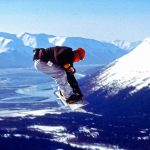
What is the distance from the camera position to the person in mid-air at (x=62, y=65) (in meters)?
21.5

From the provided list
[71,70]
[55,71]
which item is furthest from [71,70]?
[55,71]

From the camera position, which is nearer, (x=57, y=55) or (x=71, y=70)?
(x=57, y=55)

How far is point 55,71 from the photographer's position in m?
22.8

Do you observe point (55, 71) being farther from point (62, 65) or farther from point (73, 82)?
point (73, 82)

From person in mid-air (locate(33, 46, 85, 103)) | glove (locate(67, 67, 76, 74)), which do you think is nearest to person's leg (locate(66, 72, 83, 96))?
person in mid-air (locate(33, 46, 85, 103))

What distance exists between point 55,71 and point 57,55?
1564 millimetres

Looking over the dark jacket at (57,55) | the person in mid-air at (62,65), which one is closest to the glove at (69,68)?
the person in mid-air at (62,65)

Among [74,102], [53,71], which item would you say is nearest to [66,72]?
[53,71]

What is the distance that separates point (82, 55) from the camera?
70.3ft

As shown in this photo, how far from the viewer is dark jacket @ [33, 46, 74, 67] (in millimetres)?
21375

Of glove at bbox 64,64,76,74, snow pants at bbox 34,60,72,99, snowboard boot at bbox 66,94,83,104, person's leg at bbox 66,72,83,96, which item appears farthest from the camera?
snowboard boot at bbox 66,94,83,104

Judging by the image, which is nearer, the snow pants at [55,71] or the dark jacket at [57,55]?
the dark jacket at [57,55]

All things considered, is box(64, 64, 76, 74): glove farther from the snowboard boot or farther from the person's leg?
the snowboard boot

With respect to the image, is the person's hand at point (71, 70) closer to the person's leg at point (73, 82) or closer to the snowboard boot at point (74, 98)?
the person's leg at point (73, 82)
